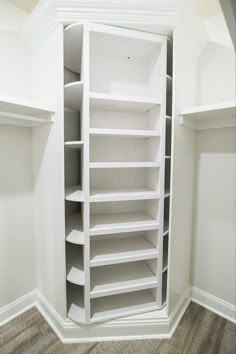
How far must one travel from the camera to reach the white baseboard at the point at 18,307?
161cm

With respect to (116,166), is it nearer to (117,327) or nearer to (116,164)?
(116,164)

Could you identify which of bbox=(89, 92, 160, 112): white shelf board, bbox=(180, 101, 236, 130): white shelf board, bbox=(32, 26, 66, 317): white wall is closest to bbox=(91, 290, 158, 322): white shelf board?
bbox=(32, 26, 66, 317): white wall

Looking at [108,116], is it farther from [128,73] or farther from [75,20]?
[75,20]

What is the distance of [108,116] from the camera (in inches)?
65.6

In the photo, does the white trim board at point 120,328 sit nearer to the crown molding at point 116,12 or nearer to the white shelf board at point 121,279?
the white shelf board at point 121,279

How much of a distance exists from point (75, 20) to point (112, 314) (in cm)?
216

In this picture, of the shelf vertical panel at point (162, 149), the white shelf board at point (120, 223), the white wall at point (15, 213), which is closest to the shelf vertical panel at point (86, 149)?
the white shelf board at point (120, 223)

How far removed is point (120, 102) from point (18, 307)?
78.4 inches

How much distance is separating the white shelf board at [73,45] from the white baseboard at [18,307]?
7.06 ft

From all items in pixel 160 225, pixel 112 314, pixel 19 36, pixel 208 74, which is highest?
pixel 19 36

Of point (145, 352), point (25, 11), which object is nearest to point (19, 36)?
point (25, 11)

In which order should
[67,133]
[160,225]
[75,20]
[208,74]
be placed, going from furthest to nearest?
[67,133], [208,74], [160,225], [75,20]

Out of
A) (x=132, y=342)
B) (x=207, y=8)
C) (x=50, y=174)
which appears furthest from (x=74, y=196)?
(x=207, y=8)

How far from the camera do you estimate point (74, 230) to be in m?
1.52
